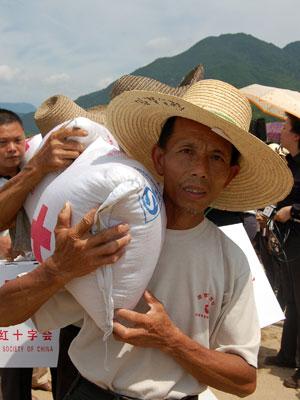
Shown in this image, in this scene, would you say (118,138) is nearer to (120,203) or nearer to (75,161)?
(75,161)

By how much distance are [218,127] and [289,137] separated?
8.24ft

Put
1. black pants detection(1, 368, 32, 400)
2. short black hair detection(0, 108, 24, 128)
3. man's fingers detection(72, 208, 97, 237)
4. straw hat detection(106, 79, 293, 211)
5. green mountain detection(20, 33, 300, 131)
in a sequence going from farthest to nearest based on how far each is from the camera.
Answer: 1. green mountain detection(20, 33, 300, 131)
2. short black hair detection(0, 108, 24, 128)
3. black pants detection(1, 368, 32, 400)
4. straw hat detection(106, 79, 293, 211)
5. man's fingers detection(72, 208, 97, 237)

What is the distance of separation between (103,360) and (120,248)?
1.10 feet

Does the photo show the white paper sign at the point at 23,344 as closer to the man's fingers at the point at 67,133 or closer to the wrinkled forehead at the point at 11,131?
the man's fingers at the point at 67,133

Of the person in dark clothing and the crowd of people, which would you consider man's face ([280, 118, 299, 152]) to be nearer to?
the person in dark clothing

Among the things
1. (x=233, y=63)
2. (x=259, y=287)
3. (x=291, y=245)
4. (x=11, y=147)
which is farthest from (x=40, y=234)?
(x=233, y=63)

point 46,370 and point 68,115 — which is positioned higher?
point 68,115

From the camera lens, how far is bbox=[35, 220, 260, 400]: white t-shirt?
46.9 inches

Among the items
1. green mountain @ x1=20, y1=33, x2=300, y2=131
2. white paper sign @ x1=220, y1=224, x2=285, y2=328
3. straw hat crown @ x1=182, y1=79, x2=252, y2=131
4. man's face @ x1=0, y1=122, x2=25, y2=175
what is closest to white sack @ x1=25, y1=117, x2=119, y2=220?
straw hat crown @ x1=182, y1=79, x2=252, y2=131

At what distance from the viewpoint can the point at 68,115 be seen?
2.21 m

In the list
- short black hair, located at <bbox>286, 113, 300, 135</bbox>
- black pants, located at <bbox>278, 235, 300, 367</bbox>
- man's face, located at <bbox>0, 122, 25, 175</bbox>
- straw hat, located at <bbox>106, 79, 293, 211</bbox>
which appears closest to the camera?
straw hat, located at <bbox>106, 79, 293, 211</bbox>

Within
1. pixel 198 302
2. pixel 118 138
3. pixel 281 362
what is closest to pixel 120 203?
pixel 198 302

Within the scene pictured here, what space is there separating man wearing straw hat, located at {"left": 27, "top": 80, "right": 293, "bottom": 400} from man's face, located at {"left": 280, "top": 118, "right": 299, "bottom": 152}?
2.34 m

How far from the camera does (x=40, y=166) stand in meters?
1.40
